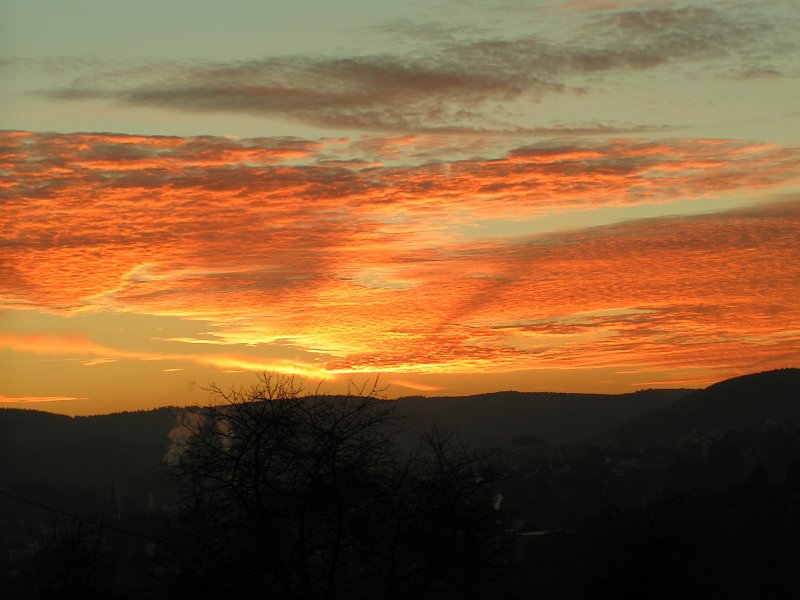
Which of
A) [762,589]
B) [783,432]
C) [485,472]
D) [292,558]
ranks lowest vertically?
[762,589]

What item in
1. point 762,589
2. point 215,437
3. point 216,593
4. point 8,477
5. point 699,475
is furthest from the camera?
point 699,475

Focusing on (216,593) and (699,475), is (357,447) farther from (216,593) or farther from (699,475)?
(699,475)

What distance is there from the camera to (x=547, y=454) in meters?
157

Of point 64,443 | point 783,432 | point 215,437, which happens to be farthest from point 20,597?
point 783,432

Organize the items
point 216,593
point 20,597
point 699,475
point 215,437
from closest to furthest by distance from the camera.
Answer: point 216,593 → point 215,437 → point 20,597 → point 699,475

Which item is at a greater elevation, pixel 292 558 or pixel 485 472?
pixel 485 472

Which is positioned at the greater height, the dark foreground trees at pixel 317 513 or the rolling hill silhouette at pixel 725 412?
the rolling hill silhouette at pixel 725 412

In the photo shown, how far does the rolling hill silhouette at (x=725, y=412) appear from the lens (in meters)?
166

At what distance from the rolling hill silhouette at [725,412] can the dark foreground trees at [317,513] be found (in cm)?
14728

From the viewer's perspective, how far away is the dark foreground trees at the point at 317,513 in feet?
65.4

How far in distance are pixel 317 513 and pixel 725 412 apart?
166 metres

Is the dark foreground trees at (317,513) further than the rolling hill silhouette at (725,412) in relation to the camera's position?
No

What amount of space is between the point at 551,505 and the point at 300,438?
118422 millimetres

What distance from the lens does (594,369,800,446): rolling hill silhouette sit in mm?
166250
